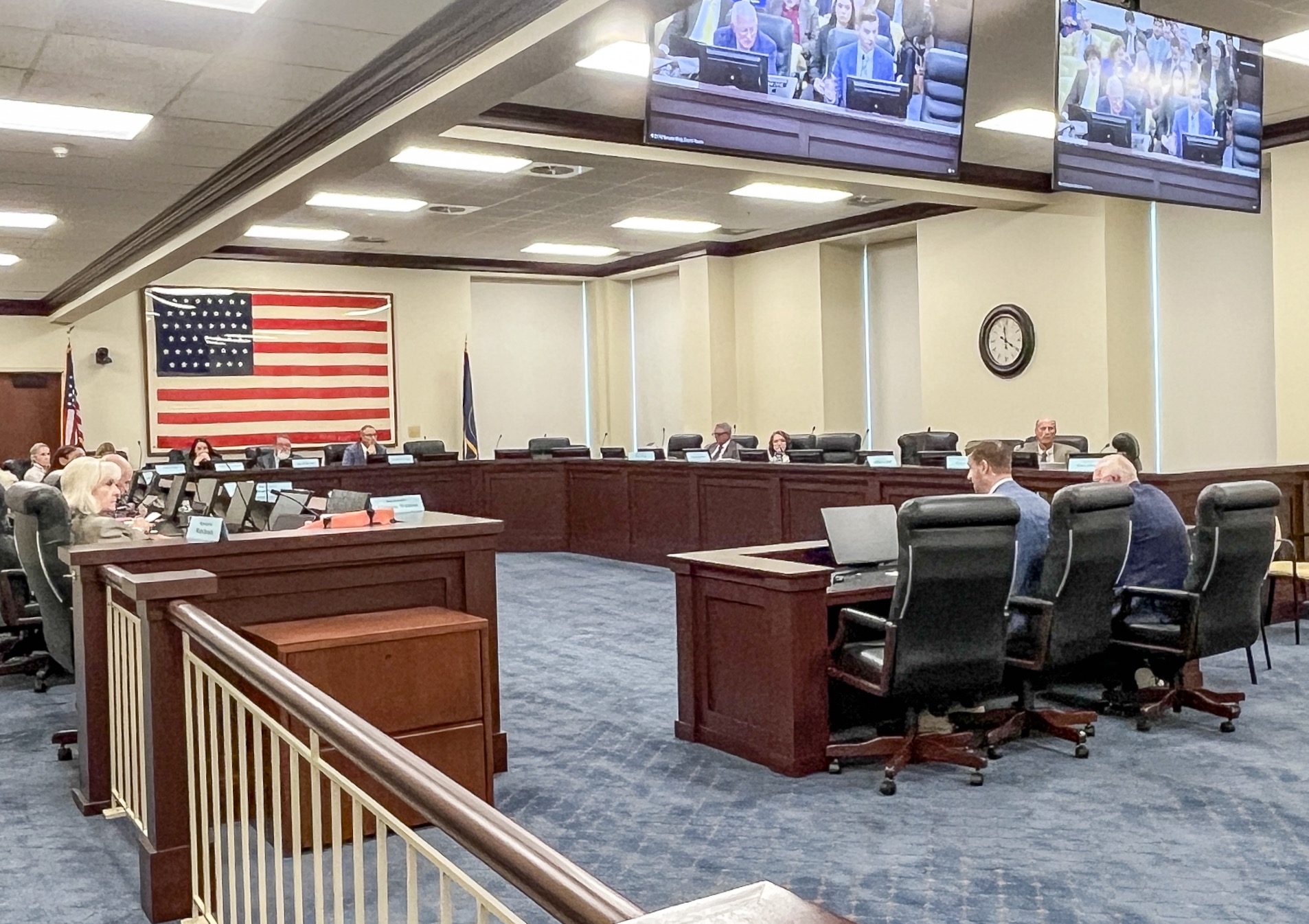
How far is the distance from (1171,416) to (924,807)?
6834 mm

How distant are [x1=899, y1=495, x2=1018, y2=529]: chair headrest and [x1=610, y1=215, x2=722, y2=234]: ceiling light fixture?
7.13 metres

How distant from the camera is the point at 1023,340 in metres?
9.64

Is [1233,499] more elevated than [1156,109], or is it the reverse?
[1156,109]

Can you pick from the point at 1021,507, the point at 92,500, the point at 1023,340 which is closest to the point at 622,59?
the point at 1021,507

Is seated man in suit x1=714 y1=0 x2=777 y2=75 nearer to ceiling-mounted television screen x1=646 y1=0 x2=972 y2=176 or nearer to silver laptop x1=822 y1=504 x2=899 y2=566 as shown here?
ceiling-mounted television screen x1=646 y1=0 x2=972 y2=176

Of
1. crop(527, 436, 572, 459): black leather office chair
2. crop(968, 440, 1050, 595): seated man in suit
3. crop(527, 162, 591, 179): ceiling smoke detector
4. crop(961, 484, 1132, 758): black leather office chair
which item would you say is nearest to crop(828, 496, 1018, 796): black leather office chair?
crop(961, 484, 1132, 758): black leather office chair

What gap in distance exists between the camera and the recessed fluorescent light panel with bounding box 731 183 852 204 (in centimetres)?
920

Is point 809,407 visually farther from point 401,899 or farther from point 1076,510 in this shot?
point 401,899

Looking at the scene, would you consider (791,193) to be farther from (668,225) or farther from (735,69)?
(735,69)

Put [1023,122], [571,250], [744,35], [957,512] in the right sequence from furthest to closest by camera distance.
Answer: [571,250]
[1023,122]
[744,35]
[957,512]

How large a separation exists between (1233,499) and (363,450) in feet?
26.7

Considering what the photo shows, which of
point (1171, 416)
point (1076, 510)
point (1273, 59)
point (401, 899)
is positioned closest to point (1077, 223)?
point (1171, 416)

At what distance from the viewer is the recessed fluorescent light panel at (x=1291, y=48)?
609cm

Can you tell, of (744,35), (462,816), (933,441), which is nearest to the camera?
(462,816)
